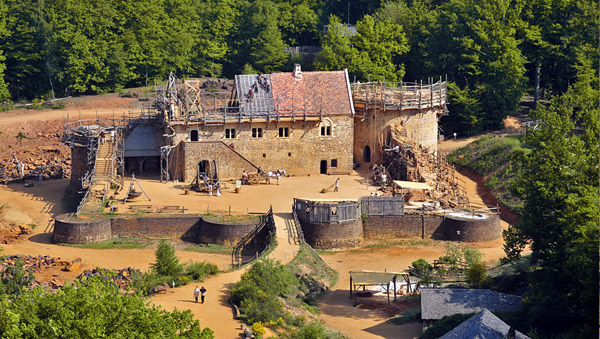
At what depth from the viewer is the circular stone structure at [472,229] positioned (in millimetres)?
69125

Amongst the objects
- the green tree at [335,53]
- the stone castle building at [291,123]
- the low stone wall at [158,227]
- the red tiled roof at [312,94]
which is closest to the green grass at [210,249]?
the low stone wall at [158,227]

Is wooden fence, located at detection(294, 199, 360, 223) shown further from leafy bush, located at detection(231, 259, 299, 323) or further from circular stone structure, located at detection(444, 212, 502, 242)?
leafy bush, located at detection(231, 259, 299, 323)

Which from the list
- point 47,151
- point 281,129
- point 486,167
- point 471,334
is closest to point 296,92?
point 281,129

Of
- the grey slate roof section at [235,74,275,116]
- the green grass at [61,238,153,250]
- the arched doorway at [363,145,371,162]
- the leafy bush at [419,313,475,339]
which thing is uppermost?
the grey slate roof section at [235,74,275,116]

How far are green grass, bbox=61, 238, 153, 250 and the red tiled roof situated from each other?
16.3 metres

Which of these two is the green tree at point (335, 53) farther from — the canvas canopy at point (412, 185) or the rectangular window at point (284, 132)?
the canvas canopy at point (412, 185)

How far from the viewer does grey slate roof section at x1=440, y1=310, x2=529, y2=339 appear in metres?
46.2

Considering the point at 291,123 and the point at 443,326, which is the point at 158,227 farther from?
the point at 443,326

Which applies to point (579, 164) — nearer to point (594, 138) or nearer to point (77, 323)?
point (594, 138)

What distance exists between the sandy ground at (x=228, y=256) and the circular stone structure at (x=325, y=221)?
0.97 m

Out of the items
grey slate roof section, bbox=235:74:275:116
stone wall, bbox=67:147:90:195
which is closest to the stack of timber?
grey slate roof section, bbox=235:74:275:116

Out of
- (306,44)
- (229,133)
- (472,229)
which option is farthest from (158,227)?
(306,44)

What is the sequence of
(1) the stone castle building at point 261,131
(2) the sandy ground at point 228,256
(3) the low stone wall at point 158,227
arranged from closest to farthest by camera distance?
(2) the sandy ground at point 228,256, (3) the low stone wall at point 158,227, (1) the stone castle building at point 261,131

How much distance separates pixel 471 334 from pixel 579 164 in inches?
518
